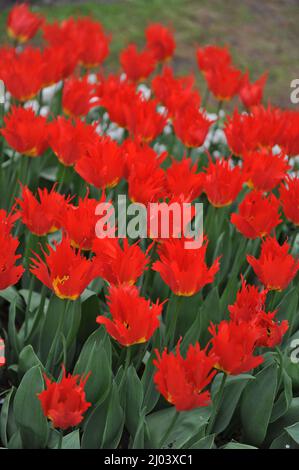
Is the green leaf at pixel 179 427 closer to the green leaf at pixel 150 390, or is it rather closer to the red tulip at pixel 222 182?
the green leaf at pixel 150 390

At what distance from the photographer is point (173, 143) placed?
11.6 ft

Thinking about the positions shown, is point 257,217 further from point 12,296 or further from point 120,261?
point 12,296

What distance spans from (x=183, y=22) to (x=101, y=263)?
6.08m

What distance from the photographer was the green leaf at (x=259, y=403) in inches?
91.1

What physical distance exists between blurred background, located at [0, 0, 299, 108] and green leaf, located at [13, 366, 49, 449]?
4788 mm

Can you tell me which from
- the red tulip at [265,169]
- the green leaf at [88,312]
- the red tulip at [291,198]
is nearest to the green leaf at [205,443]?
the green leaf at [88,312]

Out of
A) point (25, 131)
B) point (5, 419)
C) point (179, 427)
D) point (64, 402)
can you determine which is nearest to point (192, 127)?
point (25, 131)

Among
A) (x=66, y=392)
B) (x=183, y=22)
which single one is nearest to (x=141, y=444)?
(x=66, y=392)

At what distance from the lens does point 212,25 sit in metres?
7.69

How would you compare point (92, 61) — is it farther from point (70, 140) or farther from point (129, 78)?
point (70, 140)

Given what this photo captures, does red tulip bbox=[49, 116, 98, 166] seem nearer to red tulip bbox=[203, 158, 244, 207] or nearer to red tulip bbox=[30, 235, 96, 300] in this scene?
red tulip bbox=[203, 158, 244, 207]

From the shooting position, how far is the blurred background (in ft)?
23.0

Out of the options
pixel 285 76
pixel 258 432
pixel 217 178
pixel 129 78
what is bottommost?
pixel 285 76

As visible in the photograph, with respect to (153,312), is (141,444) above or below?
below
